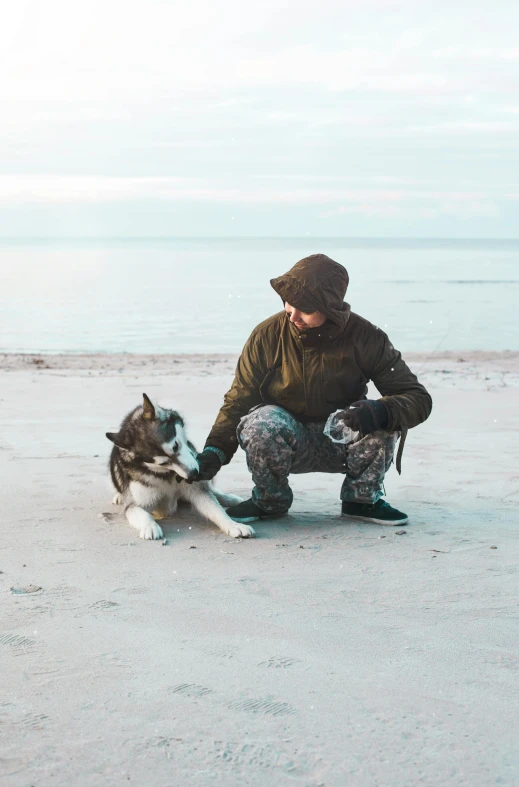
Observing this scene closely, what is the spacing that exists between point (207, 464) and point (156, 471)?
0.34m

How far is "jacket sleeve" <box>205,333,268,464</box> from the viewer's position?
4.90m

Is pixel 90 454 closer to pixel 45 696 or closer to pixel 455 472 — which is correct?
pixel 455 472

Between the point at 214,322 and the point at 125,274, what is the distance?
92.8 feet

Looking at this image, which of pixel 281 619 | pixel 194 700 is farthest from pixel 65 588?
pixel 194 700

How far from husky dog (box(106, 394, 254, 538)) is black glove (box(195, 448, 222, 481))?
0.05 m

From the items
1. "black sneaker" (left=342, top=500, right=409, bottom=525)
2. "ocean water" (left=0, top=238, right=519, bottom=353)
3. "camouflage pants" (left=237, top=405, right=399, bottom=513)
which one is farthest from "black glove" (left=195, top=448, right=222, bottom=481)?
"ocean water" (left=0, top=238, right=519, bottom=353)

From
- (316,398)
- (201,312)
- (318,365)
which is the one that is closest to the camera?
(318,365)

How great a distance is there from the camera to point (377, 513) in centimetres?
506

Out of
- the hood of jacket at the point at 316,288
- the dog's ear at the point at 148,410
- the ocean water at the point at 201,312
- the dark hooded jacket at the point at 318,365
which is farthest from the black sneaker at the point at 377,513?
the ocean water at the point at 201,312

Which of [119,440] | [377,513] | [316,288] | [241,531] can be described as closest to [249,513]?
[241,531]

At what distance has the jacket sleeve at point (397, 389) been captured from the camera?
15.3 ft

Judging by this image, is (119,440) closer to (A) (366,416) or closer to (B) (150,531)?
(B) (150,531)

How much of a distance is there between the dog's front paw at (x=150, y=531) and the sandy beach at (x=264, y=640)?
8 centimetres

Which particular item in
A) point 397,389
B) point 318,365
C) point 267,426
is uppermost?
point 318,365
